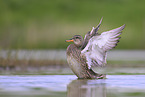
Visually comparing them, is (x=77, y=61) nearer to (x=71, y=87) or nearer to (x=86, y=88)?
(x=71, y=87)

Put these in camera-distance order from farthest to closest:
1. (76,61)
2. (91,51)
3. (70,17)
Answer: (70,17)
(76,61)
(91,51)

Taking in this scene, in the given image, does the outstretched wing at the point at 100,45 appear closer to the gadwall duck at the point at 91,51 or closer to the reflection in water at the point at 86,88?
the gadwall duck at the point at 91,51

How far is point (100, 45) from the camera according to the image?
12.7 metres

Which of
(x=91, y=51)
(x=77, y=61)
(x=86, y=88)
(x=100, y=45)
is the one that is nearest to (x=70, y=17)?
(x=77, y=61)

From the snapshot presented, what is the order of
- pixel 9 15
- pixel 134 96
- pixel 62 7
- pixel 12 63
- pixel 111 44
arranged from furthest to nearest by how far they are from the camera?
pixel 62 7
pixel 9 15
pixel 12 63
pixel 111 44
pixel 134 96

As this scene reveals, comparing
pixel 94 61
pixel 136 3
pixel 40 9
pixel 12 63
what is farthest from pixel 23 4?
pixel 94 61

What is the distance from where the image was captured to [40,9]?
78625 mm

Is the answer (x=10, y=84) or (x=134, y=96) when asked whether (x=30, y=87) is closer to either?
(x=10, y=84)

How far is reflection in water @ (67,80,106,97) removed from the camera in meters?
9.88

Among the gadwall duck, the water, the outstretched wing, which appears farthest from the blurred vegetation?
the water

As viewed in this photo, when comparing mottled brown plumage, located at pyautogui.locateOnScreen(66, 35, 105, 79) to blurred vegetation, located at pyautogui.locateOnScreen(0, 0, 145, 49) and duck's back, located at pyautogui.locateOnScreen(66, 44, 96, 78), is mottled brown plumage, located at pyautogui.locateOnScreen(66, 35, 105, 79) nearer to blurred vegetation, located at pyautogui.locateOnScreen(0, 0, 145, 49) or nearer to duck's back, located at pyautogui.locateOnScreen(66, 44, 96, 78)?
duck's back, located at pyautogui.locateOnScreen(66, 44, 96, 78)

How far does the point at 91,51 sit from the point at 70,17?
201 ft

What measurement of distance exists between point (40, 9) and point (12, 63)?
59.6 meters

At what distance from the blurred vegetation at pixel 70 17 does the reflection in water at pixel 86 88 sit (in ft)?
114
